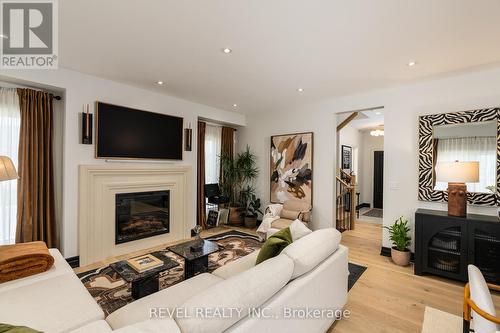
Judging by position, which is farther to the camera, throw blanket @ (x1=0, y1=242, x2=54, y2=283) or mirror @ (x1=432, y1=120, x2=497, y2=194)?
mirror @ (x1=432, y1=120, x2=497, y2=194)

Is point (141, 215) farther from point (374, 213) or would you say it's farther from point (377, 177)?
point (377, 177)

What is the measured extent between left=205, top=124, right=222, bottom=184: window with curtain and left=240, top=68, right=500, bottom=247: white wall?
4.89 ft

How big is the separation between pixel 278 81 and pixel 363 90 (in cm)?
145

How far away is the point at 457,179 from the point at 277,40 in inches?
103

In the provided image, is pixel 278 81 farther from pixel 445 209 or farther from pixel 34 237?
pixel 34 237

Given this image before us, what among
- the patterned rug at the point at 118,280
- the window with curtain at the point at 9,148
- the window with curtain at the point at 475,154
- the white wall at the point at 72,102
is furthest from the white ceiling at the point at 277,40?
the patterned rug at the point at 118,280

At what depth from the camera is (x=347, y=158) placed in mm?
6879

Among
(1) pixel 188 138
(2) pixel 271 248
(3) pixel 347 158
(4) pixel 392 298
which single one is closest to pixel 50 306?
(2) pixel 271 248

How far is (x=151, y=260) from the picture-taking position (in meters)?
2.33

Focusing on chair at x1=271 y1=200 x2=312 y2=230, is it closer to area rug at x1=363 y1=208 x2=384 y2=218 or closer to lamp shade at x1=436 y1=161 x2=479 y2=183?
lamp shade at x1=436 y1=161 x2=479 y2=183

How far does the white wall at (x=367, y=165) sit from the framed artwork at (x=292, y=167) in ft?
13.7

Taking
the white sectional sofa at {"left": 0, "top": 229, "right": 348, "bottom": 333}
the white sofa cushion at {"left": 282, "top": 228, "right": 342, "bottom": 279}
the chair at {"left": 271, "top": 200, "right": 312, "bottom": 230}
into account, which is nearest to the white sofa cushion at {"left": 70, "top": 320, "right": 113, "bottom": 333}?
the white sectional sofa at {"left": 0, "top": 229, "right": 348, "bottom": 333}

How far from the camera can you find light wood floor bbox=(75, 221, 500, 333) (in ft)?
6.81

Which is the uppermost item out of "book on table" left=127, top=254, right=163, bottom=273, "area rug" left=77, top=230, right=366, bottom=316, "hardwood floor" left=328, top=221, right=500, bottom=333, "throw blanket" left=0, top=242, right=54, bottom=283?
"throw blanket" left=0, top=242, right=54, bottom=283
